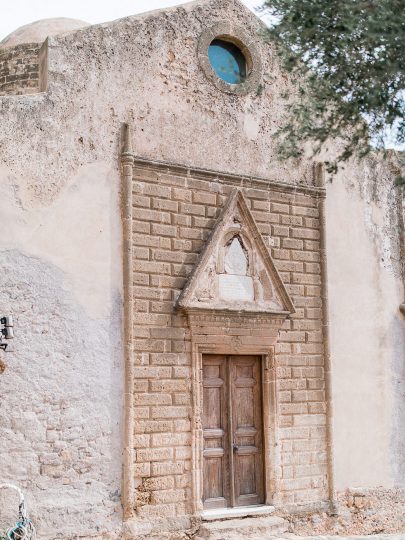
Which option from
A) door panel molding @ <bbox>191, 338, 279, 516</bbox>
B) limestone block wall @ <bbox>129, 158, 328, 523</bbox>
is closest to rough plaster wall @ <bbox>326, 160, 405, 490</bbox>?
limestone block wall @ <bbox>129, 158, 328, 523</bbox>

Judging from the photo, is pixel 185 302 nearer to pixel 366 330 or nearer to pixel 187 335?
pixel 187 335

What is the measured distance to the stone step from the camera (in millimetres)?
9648

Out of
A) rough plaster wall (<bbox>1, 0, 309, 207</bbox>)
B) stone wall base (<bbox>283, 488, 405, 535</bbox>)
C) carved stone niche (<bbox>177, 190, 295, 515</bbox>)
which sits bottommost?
stone wall base (<bbox>283, 488, 405, 535</bbox>)

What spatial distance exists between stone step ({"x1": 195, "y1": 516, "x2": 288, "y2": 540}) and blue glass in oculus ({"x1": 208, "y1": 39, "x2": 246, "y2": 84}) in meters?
5.64

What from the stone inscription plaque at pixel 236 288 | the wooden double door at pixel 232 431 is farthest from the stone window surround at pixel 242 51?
the wooden double door at pixel 232 431

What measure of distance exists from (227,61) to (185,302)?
347cm

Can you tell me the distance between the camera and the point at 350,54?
7.35 m

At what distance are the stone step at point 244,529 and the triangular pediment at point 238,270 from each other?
2.54 metres

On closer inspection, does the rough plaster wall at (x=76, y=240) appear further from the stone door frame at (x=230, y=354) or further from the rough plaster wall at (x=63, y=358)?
the stone door frame at (x=230, y=354)

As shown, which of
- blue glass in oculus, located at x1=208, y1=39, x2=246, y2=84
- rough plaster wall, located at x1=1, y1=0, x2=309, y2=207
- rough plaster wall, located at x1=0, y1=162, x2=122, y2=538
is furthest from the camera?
blue glass in oculus, located at x1=208, y1=39, x2=246, y2=84

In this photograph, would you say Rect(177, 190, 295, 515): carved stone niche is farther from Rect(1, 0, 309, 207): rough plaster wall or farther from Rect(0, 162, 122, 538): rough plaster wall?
Rect(0, 162, 122, 538): rough plaster wall

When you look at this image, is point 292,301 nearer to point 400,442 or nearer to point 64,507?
point 400,442

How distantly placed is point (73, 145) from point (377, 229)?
15.7 ft

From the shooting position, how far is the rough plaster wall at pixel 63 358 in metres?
8.86
